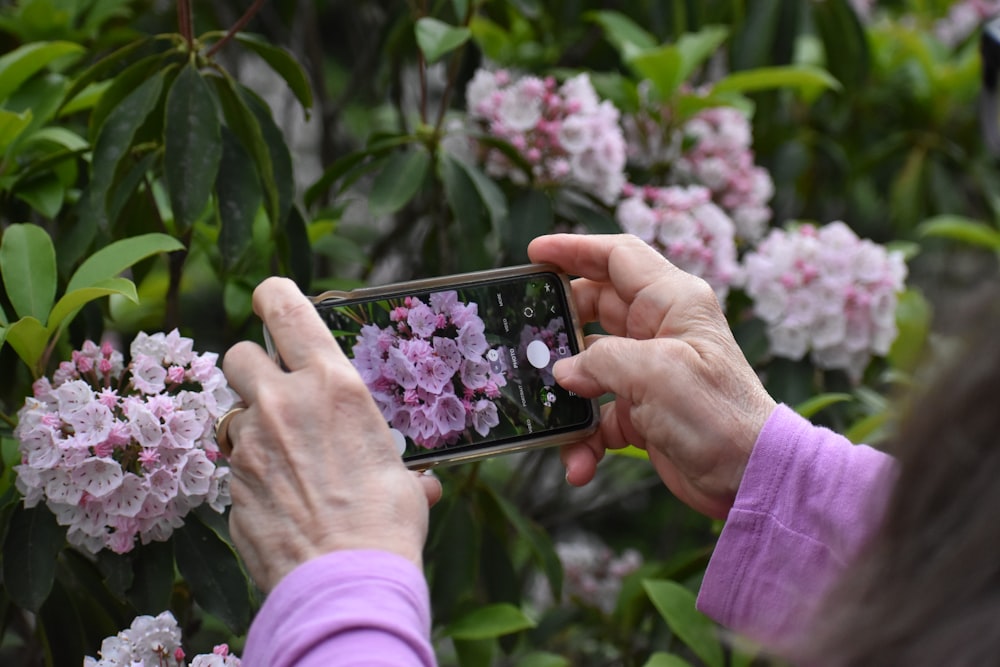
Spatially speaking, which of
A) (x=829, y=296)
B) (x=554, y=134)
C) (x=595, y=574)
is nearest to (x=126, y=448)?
(x=554, y=134)

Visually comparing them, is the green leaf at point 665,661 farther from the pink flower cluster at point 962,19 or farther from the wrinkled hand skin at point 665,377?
the pink flower cluster at point 962,19

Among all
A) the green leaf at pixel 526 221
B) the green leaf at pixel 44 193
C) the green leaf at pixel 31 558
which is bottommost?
the green leaf at pixel 31 558

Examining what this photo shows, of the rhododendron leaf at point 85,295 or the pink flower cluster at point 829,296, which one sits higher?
the rhododendron leaf at point 85,295

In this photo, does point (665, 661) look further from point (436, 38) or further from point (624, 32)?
point (624, 32)

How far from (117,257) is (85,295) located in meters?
0.07

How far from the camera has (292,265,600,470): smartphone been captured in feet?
3.24

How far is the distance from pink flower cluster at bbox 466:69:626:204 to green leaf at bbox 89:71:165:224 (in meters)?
0.58

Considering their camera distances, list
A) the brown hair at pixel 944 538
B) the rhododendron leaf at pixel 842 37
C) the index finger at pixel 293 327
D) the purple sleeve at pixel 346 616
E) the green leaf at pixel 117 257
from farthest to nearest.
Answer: the rhododendron leaf at pixel 842 37
the green leaf at pixel 117 257
the index finger at pixel 293 327
the purple sleeve at pixel 346 616
the brown hair at pixel 944 538

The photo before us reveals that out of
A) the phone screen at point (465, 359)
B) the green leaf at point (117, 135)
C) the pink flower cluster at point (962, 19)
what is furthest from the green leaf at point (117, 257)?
the pink flower cluster at point (962, 19)

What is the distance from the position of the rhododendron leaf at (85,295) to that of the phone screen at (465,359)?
187 millimetres

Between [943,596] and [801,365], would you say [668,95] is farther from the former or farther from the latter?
[943,596]

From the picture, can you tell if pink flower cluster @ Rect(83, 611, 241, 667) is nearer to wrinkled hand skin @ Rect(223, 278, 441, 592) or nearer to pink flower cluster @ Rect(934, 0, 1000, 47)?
wrinkled hand skin @ Rect(223, 278, 441, 592)

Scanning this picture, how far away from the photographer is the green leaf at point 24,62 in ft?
4.24

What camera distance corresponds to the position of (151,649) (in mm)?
969
